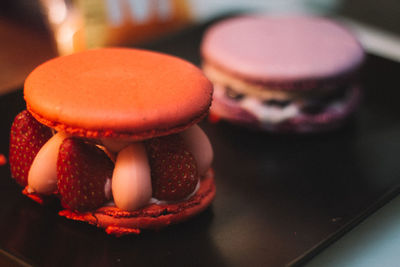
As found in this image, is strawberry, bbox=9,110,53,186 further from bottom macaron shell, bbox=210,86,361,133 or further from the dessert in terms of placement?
bottom macaron shell, bbox=210,86,361,133

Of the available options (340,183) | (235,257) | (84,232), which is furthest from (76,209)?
(340,183)

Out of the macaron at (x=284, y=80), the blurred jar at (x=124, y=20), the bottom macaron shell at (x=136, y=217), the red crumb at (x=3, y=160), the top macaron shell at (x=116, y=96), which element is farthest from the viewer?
the blurred jar at (x=124, y=20)

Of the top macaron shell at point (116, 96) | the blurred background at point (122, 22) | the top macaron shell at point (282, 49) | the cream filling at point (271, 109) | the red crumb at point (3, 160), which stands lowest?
the blurred background at point (122, 22)

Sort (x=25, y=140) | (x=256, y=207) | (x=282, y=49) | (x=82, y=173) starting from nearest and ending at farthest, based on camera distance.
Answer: (x=82, y=173) < (x=25, y=140) < (x=256, y=207) < (x=282, y=49)

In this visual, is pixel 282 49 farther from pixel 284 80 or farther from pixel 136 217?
pixel 136 217

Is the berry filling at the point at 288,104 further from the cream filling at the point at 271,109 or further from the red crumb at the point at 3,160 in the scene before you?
the red crumb at the point at 3,160

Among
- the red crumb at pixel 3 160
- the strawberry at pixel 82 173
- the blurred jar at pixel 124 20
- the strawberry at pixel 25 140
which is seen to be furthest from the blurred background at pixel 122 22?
the strawberry at pixel 82 173

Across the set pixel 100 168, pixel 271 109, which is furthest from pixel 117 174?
pixel 271 109
